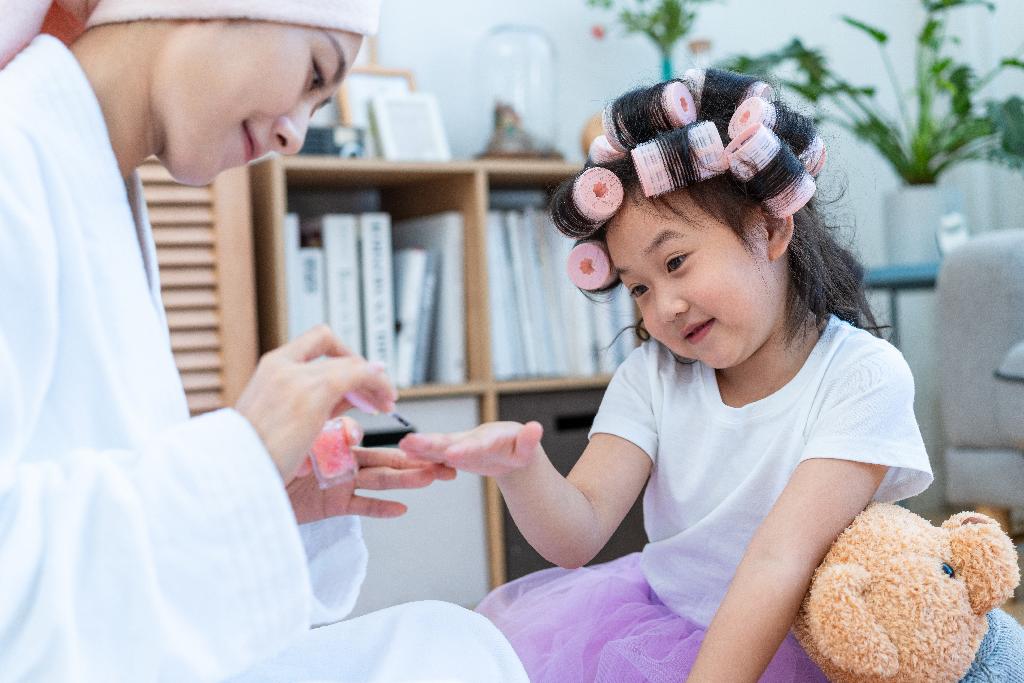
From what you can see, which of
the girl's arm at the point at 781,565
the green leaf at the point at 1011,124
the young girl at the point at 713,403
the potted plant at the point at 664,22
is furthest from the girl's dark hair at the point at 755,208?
the green leaf at the point at 1011,124

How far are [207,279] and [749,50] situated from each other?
5.73 ft

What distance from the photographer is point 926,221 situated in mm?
2773

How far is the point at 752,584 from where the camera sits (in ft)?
3.19

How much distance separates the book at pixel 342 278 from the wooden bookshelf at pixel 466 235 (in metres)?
0.11

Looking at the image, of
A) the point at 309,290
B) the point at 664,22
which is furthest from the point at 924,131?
the point at 309,290

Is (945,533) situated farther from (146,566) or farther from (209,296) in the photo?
(209,296)

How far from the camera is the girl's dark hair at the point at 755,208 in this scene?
112 centimetres

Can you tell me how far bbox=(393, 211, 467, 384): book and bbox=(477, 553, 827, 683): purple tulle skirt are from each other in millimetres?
921

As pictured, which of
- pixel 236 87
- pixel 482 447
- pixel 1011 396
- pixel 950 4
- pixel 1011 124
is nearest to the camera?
pixel 236 87

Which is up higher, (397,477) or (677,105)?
(677,105)

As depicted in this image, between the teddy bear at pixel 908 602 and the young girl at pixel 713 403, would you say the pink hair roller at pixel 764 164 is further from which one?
the teddy bear at pixel 908 602

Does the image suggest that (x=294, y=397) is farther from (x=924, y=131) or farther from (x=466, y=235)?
(x=924, y=131)

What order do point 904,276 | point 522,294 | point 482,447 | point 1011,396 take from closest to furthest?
point 482,447 → point 1011,396 → point 522,294 → point 904,276

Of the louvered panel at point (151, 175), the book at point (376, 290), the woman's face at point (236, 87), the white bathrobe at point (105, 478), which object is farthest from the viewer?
the book at point (376, 290)
